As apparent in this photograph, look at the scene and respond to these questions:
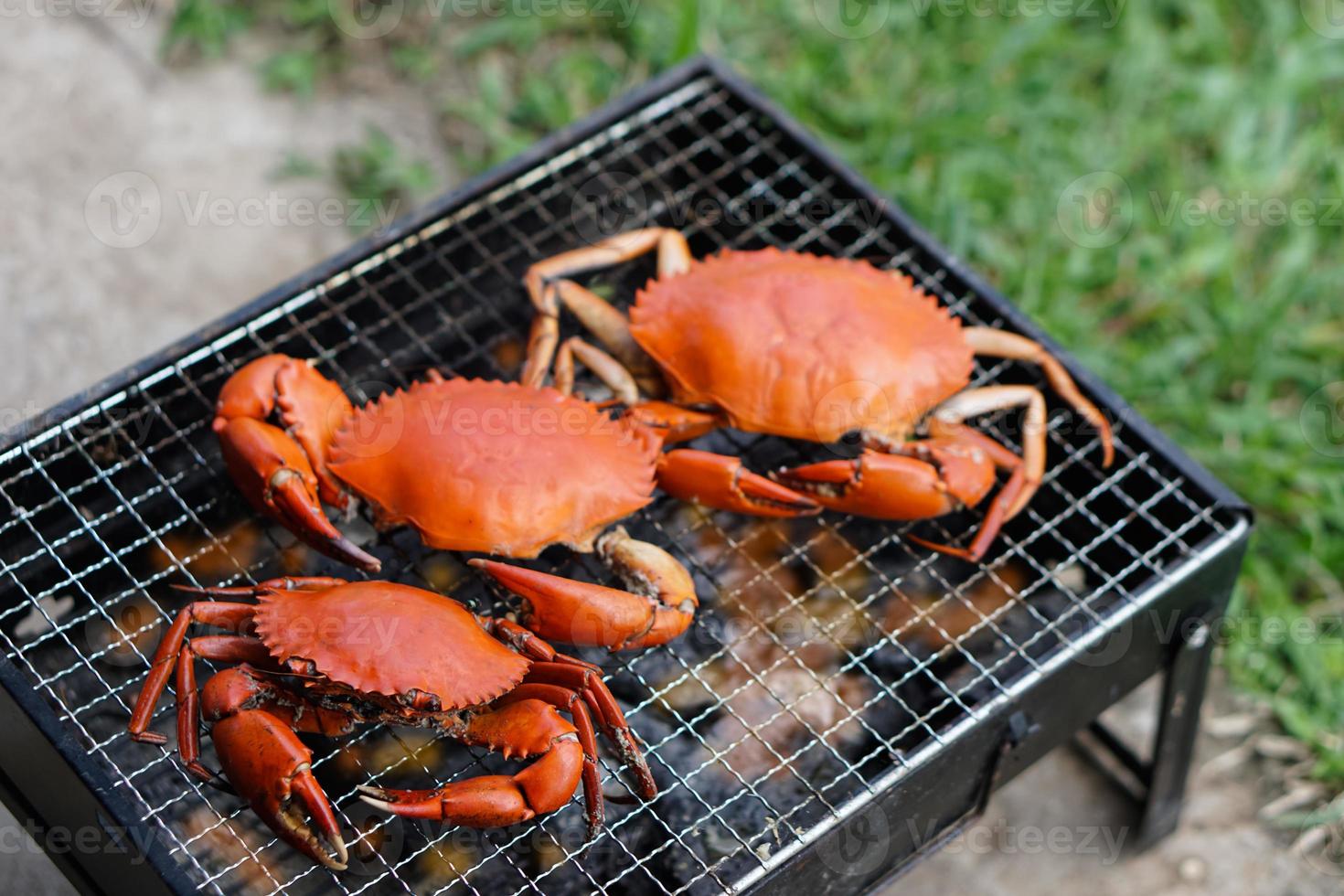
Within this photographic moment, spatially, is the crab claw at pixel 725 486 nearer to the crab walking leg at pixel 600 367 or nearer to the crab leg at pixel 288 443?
the crab walking leg at pixel 600 367

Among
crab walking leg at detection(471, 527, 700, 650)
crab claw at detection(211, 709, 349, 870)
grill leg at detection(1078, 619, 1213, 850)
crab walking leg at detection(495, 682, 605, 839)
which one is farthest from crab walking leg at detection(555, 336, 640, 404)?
grill leg at detection(1078, 619, 1213, 850)

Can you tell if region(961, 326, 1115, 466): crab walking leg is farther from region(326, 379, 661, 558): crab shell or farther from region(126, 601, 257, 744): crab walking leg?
region(126, 601, 257, 744): crab walking leg

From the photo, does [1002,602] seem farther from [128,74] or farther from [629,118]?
[128,74]

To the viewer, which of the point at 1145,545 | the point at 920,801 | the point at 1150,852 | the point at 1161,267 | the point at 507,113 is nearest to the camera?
the point at 920,801

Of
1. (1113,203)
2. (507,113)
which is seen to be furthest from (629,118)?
(1113,203)

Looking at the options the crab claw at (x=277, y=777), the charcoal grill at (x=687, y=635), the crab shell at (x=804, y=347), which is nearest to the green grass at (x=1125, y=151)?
the charcoal grill at (x=687, y=635)

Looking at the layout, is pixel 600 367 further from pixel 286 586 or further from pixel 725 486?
pixel 286 586

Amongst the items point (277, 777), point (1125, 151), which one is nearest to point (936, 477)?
point (277, 777)
